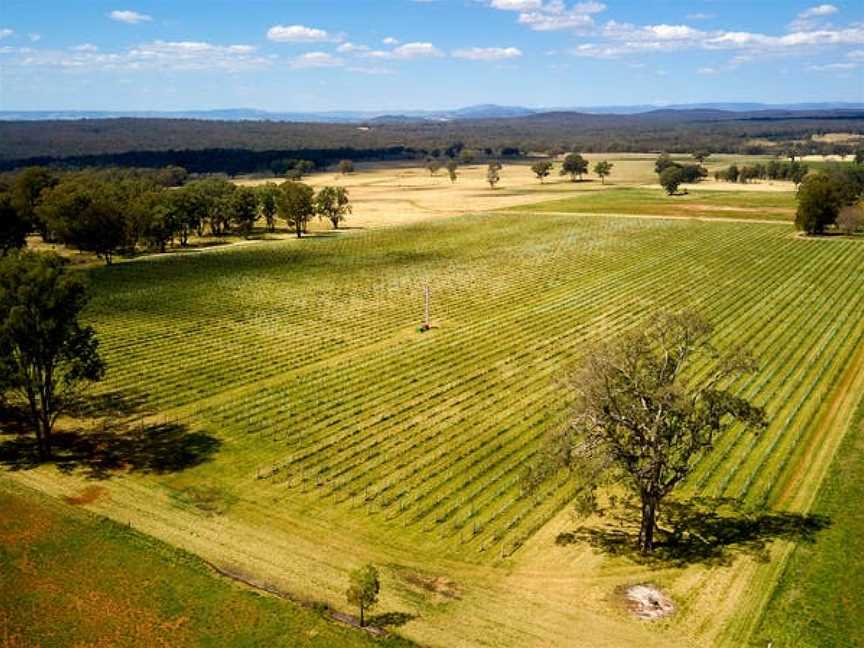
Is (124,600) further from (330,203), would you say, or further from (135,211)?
(330,203)

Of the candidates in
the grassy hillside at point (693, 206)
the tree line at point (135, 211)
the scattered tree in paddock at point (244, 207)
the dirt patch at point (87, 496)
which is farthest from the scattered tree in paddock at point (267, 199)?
the dirt patch at point (87, 496)

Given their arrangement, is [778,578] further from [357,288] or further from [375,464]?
[357,288]

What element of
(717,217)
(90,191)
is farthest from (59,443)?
(717,217)

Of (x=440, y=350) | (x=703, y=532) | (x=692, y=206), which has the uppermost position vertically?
(x=692, y=206)

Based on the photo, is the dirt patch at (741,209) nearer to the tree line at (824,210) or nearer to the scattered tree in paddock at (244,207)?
the tree line at (824,210)

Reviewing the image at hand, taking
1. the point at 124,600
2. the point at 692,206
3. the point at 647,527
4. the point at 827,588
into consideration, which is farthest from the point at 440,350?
the point at 692,206

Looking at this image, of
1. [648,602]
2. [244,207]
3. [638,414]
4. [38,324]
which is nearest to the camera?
[648,602]
